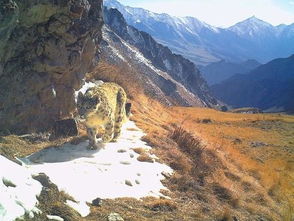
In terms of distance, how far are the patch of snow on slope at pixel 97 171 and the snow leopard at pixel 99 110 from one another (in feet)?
1.69

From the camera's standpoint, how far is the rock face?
623 inches

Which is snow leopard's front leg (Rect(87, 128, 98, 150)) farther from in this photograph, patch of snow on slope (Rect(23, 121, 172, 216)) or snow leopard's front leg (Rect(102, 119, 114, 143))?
snow leopard's front leg (Rect(102, 119, 114, 143))

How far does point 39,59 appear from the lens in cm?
1762

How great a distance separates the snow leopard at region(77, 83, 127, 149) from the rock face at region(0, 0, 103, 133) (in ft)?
6.30

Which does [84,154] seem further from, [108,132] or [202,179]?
[202,179]

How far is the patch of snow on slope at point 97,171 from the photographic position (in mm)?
13227

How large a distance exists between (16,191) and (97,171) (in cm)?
480

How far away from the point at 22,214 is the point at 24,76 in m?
8.08

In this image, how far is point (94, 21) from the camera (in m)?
21.5

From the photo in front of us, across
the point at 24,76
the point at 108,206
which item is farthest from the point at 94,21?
the point at 108,206

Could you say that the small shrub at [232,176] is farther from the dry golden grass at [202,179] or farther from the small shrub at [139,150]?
the small shrub at [139,150]

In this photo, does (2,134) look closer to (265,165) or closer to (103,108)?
(103,108)

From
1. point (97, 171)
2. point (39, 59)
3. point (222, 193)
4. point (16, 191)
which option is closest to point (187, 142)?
point (222, 193)

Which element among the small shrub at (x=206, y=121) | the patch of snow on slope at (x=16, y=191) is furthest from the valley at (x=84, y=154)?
the small shrub at (x=206, y=121)
